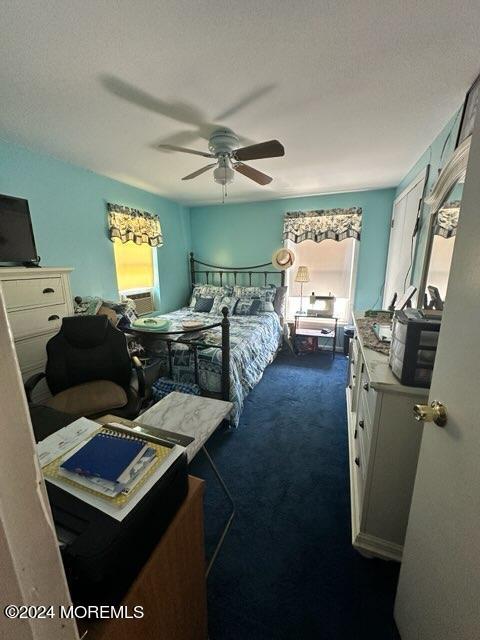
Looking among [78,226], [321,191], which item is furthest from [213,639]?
[321,191]

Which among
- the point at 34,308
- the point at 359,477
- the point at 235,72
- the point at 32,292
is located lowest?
the point at 359,477

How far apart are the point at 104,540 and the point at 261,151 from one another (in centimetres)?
211

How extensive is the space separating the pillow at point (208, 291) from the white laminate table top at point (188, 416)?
2.87 m

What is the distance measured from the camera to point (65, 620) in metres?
0.37

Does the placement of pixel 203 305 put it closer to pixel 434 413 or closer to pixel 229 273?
pixel 229 273

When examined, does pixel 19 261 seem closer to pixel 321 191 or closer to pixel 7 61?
pixel 7 61

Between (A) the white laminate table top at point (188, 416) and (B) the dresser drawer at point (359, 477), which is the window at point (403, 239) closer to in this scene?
(B) the dresser drawer at point (359, 477)

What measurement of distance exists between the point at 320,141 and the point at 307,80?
0.79 meters

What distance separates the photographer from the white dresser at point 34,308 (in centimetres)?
185

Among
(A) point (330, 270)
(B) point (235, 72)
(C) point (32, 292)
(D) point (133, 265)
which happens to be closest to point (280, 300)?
(A) point (330, 270)

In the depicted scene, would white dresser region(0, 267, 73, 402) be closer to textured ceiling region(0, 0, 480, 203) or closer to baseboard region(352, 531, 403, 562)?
textured ceiling region(0, 0, 480, 203)

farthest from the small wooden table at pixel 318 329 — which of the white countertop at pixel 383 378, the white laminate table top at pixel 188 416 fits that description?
the white laminate table top at pixel 188 416

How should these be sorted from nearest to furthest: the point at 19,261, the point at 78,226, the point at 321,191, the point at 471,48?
the point at 471,48 < the point at 19,261 < the point at 78,226 < the point at 321,191

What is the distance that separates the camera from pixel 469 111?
1.45 m
